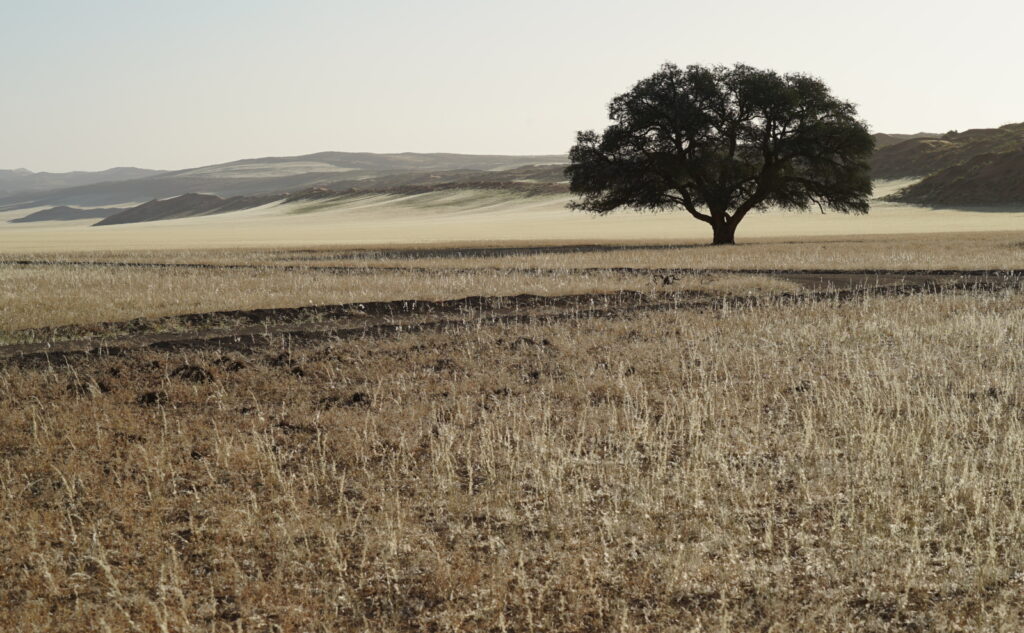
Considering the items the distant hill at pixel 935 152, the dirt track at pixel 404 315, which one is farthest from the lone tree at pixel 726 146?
the distant hill at pixel 935 152

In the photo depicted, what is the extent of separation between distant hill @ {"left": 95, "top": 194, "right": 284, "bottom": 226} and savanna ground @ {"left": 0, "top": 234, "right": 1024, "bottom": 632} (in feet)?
550

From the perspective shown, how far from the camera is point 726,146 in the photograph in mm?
48844

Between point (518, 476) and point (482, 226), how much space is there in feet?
258

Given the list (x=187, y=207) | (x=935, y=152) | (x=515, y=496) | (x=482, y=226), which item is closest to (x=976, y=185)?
(x=935, y=152)

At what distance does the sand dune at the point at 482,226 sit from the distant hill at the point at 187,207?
28330 mm

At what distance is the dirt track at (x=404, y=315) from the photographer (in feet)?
49.4

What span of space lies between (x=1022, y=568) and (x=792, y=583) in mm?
1708

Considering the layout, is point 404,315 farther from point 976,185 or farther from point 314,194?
point 314,194

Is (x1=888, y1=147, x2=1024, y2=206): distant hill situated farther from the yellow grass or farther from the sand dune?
the yellow grass

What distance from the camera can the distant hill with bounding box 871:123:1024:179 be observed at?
13000cm

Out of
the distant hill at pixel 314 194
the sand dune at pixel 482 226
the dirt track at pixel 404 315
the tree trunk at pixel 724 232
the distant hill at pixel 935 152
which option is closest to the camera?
the dirt track at pixel 404 315

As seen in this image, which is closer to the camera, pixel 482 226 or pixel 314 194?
pixel 482 226

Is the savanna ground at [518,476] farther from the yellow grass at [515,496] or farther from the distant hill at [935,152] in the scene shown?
the distant hill at [935,152]

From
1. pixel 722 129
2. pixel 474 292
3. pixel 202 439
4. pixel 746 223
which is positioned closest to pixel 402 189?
pixel 746 223
